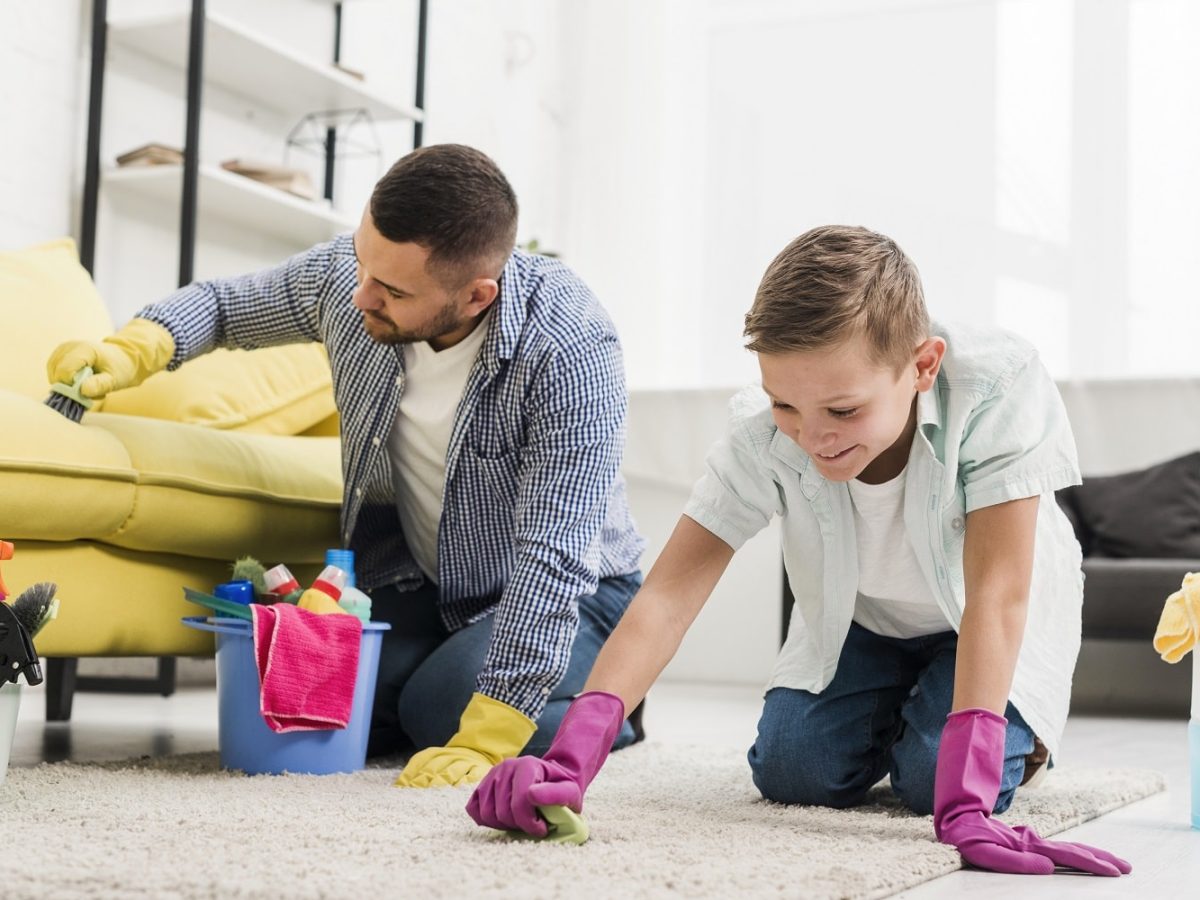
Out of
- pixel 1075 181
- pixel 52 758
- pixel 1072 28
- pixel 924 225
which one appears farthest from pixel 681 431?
pixel 52 758

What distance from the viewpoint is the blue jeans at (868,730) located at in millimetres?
1335

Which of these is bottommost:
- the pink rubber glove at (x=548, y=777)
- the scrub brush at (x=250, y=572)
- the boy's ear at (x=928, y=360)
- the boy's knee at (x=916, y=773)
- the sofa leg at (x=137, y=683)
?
the sofa leg at (x=137, y=683)

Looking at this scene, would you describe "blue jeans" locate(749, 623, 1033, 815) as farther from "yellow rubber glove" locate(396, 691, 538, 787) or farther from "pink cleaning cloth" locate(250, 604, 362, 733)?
"pink cleaning cloth" locate(250, 604, 362, 733)

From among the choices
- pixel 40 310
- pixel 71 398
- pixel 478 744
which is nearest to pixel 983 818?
pixel 478 744

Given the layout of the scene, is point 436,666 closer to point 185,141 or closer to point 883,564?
point 883,564

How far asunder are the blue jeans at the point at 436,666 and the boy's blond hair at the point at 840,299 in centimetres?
70

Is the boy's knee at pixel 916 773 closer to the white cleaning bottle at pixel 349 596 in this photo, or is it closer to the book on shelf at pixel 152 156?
the white cleaning bottle at pixel 349 596

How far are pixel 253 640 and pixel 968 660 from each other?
2.42 feet

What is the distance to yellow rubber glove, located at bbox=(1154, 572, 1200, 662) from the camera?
127 centimetres

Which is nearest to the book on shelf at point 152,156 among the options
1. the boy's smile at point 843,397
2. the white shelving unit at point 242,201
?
the white shelving unit at point 242,201

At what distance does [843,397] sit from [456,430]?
0.64 meters

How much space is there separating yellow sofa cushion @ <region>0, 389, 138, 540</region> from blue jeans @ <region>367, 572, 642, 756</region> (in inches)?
Answer: 15.1

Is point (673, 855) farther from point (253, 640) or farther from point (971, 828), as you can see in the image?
point (253, 640)

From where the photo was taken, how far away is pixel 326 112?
10.5ft
